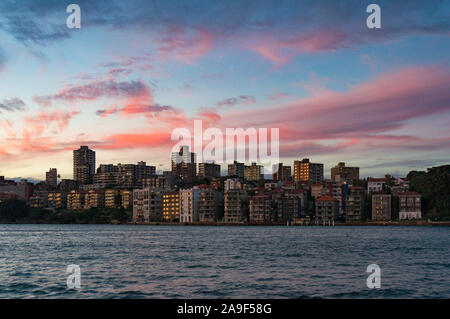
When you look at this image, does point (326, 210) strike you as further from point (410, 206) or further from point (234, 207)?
point (234, 207)

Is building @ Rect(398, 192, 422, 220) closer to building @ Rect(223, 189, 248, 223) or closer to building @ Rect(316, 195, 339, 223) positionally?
building @ Rect(316, 195, 339, 223)

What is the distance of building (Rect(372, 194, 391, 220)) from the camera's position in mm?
173938

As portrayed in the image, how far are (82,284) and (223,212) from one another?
166893 millimetres

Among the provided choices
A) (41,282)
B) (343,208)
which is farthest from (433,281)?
(343,208)

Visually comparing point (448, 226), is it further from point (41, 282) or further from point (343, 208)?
point (41, 282)

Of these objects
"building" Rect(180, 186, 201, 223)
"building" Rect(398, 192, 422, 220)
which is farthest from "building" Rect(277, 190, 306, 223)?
"building" Rect(398, 192, 422, 220)

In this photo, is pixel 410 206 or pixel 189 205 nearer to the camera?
pixel 410 206

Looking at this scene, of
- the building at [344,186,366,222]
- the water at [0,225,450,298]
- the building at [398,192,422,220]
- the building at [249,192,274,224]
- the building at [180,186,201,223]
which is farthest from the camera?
the building at [180,186,201,223]

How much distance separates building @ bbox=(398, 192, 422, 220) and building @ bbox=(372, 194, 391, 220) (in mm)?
4338

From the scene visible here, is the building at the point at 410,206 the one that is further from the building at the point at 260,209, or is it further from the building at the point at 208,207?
the building at the point at 208,207

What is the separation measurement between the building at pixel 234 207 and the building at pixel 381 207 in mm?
43771

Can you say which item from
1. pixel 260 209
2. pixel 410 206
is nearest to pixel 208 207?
pixel 260 209

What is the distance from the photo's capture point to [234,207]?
7274 inches

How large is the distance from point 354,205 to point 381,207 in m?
8.97
